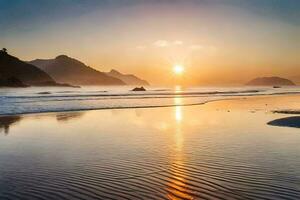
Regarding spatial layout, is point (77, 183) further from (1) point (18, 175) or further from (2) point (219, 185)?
(2) point (219, 185)

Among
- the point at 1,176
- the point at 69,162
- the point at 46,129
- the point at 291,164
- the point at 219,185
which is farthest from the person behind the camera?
the point at 46,129

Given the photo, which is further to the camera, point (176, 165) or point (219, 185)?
point (176, 165)

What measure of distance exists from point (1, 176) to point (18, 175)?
0.55 m

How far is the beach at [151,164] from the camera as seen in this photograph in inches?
401

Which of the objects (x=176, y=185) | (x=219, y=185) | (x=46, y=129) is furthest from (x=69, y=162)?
(x=46, y=129)

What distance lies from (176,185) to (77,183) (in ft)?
10.1

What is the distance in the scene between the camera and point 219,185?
34.8 ft

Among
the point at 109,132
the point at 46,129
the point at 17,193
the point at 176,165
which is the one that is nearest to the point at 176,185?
the point at 176,165

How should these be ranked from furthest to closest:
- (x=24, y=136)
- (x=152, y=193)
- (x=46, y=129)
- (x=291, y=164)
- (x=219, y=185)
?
(x=46, y=129), (x=24, y=136), (x=291, y=164), (x=219, y=185), (x=152, y=193)

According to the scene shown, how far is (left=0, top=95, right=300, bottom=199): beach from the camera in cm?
1020

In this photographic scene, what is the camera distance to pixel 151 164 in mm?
13656

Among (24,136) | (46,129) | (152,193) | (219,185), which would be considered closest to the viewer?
(152,193)

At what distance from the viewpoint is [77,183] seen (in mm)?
11070

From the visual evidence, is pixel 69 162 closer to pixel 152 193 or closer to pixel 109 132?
pixel 152 193
